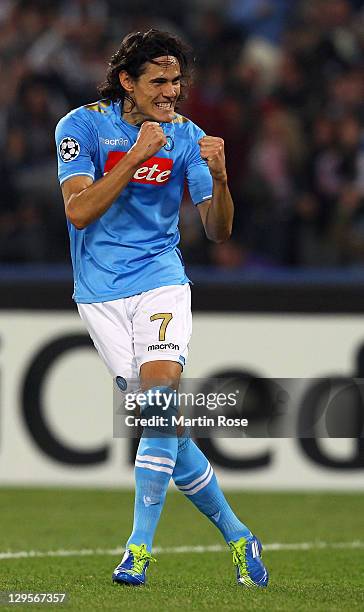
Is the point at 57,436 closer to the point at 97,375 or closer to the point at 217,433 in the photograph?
the point at 97,375

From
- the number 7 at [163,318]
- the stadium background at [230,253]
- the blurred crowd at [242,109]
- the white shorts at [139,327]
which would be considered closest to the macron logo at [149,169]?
the white shorts at [139,327]

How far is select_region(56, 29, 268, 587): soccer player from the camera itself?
522cm

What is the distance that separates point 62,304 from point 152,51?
430 centimetres

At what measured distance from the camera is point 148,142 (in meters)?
5.05

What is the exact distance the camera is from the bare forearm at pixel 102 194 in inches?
197

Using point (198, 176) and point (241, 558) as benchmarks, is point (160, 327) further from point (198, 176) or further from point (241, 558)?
point (241, 558)

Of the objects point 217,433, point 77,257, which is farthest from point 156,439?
point 217,433

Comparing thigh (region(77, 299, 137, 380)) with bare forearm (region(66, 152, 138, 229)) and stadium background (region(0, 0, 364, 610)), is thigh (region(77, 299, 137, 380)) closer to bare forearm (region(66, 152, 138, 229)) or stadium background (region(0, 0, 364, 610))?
bare forearm (region(66, 152, 138, 229))

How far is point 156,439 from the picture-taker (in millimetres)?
5227

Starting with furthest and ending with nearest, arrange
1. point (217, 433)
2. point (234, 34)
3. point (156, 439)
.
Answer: point (234, 34)
point (217, 433)
point (156, 439)

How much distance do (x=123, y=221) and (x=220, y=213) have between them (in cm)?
41

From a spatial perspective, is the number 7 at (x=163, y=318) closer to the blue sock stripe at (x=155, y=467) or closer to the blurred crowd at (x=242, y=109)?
the blue sock stripe at (x=155, y=467)

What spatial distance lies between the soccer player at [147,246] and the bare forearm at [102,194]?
0.11 m

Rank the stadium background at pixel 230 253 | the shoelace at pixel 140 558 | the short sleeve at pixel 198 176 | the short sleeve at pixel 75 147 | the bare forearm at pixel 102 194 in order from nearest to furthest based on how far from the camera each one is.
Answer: the bare forearm at pixel 102 194
the shoelace at pixel 140 558
the short sleeve at pixel 75 147
the short sleeve at pixel 198 176
the stadium background at pixel 230 253
